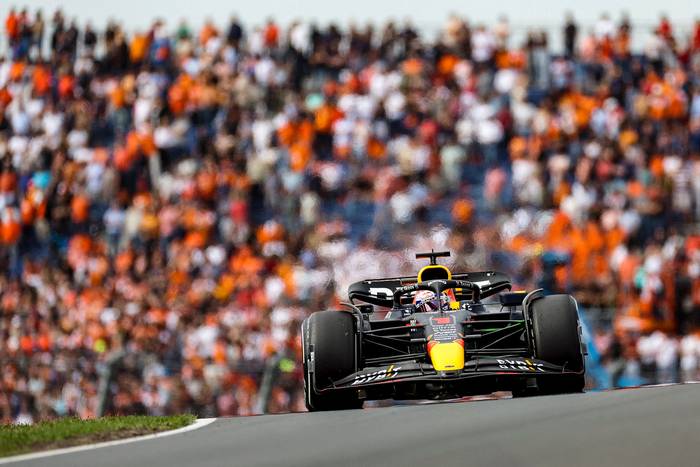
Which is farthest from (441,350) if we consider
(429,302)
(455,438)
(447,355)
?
(455,438)

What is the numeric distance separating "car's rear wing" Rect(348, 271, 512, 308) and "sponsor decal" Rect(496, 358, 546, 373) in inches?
75.2

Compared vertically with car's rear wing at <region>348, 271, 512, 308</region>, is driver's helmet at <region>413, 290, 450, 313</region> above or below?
below

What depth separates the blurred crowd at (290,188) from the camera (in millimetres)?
17703

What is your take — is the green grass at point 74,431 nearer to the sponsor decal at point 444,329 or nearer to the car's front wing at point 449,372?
the car's front wing at point 449,372

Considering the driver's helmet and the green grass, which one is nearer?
the green grass

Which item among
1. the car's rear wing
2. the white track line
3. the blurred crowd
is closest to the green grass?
the white track line

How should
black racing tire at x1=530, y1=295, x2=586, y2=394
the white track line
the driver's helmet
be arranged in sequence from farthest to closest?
the driver's helmet → black racing tire at x1=530, y1=295, x2=586, y2=394 → the white track line

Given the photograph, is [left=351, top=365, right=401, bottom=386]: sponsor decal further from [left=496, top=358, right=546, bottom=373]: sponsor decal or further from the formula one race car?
[left=496, top=358, right=546, bottom=373]: sponsor decal

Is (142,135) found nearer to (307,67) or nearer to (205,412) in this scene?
(307,67)

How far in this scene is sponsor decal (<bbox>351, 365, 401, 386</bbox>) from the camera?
11062 millimetres

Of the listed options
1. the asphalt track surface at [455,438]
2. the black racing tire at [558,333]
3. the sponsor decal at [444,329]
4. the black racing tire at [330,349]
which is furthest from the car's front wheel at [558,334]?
the black racing tire at [330,349]

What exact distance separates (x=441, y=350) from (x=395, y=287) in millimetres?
2209

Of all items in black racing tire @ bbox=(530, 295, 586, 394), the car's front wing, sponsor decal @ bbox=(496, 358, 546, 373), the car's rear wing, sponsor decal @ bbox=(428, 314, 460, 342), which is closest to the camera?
the car's front wing

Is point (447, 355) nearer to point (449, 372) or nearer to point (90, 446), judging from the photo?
point (449, 372)
